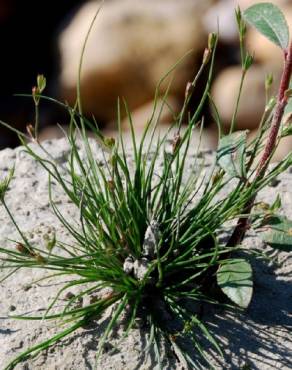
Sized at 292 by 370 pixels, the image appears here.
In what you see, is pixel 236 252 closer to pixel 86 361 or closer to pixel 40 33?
pixel 86 361

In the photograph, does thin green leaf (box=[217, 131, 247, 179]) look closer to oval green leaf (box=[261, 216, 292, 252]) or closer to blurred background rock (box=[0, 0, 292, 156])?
oval green leaf (box=[261, 216, 292, 252])

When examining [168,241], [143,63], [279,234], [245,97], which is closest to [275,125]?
[279,234]

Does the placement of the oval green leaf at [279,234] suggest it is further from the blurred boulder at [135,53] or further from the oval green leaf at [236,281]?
the blurred boulder at [135,53]

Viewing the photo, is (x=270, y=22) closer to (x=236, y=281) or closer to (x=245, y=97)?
(x=236, y=281)

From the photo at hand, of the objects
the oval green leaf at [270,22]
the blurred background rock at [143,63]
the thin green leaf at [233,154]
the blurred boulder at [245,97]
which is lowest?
the thin green leaf at [233,154]

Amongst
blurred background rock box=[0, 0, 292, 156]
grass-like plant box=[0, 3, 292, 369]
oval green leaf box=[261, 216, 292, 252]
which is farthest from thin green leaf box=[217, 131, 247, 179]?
blurred background rock box=[0, 0, 292, 156]

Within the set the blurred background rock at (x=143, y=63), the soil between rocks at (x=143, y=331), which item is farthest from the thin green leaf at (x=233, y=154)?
the blurred background rock at (x=143, y=63)

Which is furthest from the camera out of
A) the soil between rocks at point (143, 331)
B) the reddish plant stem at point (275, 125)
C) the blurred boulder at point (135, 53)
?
the blurred boulder at point (135, 53)
